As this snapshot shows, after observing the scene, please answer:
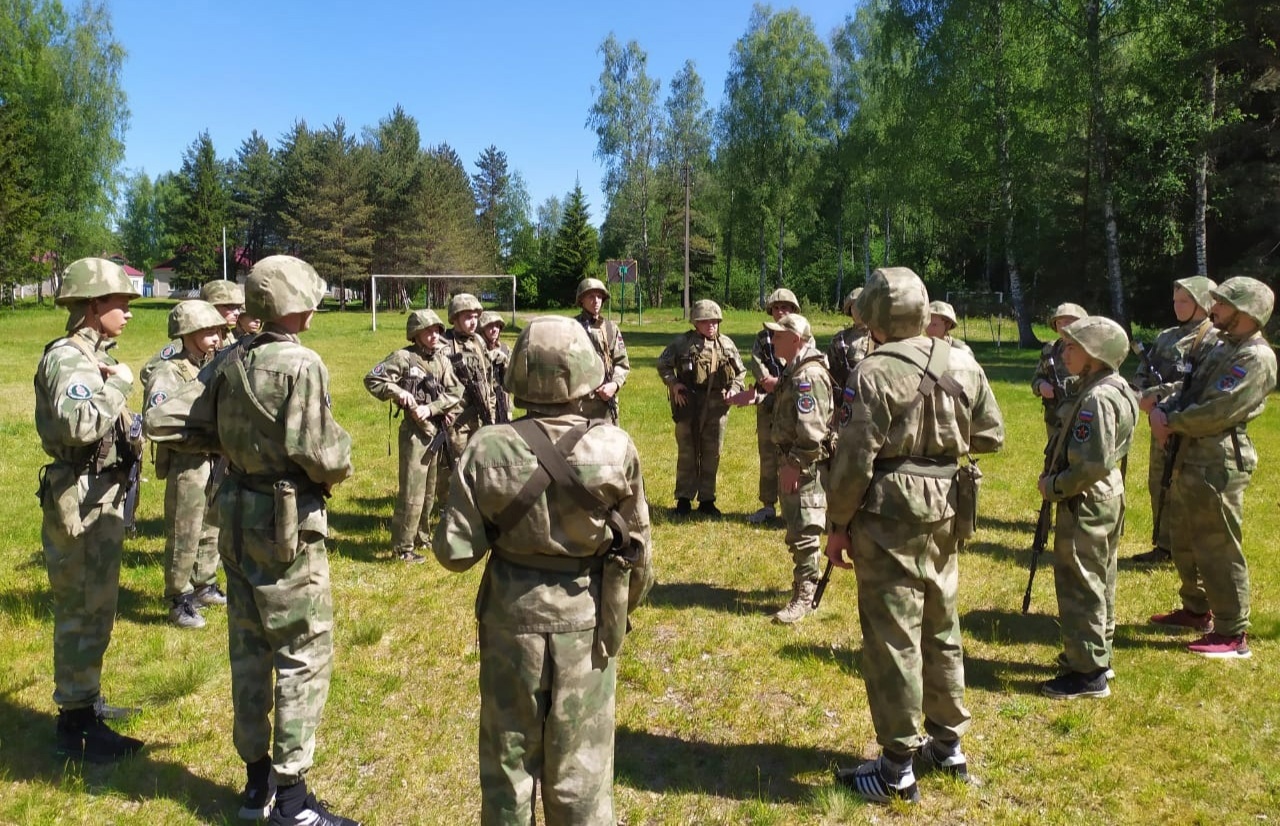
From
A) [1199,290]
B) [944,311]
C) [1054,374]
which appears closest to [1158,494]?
[1054,374]

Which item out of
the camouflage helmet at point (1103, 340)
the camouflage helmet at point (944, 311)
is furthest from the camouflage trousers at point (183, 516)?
the camouflage helmet at point (944, 311)

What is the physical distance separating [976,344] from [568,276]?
3376 cm

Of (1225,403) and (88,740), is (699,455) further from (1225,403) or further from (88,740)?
(88,740)

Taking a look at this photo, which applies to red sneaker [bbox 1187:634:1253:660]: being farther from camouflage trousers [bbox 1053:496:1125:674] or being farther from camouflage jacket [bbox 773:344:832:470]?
camouflage jacket [bbox 773:344:832:470]

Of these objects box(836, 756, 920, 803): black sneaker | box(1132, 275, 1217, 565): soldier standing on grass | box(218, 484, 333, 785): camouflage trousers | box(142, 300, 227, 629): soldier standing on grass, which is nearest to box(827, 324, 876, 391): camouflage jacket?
box(1132, 275, 1217, 565): soldier standing on grass

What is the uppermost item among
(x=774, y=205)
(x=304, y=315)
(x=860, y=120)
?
(x=860, y=120)

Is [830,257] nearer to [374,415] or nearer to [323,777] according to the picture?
[374,415]

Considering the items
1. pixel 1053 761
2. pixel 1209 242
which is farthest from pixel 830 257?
pixel 1053 761

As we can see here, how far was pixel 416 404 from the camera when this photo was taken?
782 cm

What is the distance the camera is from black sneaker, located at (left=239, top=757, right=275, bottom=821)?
13.5ft

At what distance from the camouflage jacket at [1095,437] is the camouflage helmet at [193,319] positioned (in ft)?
18.8

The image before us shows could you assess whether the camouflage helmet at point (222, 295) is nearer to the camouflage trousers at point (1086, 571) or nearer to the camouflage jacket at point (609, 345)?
the camouflage jacket at point (609, 345)

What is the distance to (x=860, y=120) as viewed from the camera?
4003 cm

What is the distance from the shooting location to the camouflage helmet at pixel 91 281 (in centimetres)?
454
